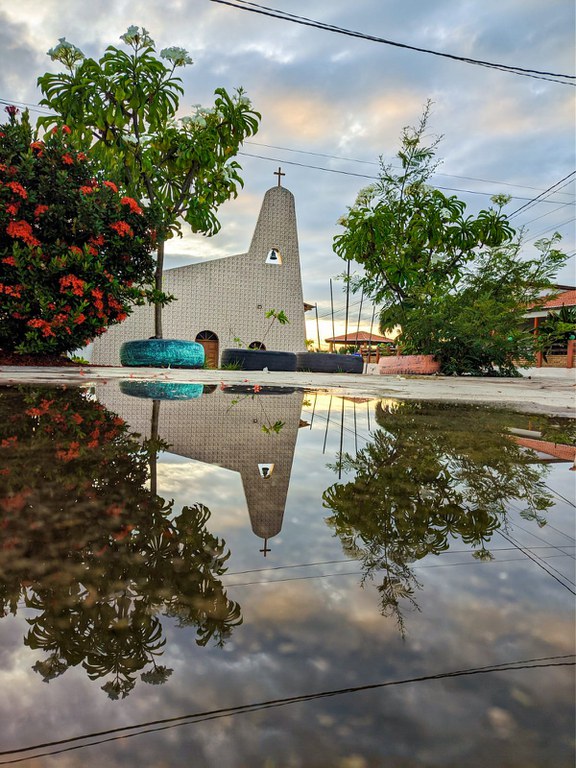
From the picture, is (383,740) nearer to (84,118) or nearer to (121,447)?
(121,447)

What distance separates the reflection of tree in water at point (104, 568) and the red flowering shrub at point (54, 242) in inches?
261

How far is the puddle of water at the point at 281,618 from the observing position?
0.36m

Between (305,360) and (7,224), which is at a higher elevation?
(7,224)

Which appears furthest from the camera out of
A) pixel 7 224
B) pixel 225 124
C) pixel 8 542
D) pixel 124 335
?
pixel 124 335

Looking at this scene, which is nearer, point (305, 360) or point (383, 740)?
point (383, 740)

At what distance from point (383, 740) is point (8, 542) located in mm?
608

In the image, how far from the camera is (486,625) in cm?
53

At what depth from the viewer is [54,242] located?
23.8ft

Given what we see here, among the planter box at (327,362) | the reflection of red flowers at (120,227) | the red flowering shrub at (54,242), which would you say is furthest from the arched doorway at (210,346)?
the reflection of red flowers at (120,227)

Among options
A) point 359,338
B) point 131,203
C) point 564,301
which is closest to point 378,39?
point 131,203

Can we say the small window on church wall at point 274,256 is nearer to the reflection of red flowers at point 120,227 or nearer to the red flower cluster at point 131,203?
the red flower cluster at point 131,203

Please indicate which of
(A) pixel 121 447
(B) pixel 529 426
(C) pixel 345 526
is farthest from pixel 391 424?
(C) pixel 345 526

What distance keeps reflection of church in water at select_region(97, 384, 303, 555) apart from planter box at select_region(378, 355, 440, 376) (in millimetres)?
9030

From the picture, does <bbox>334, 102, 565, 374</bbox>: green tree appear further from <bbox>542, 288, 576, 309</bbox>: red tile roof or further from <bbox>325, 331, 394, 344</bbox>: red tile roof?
<bbox>325, 331, 394, 344</bbox>: red tile roof
